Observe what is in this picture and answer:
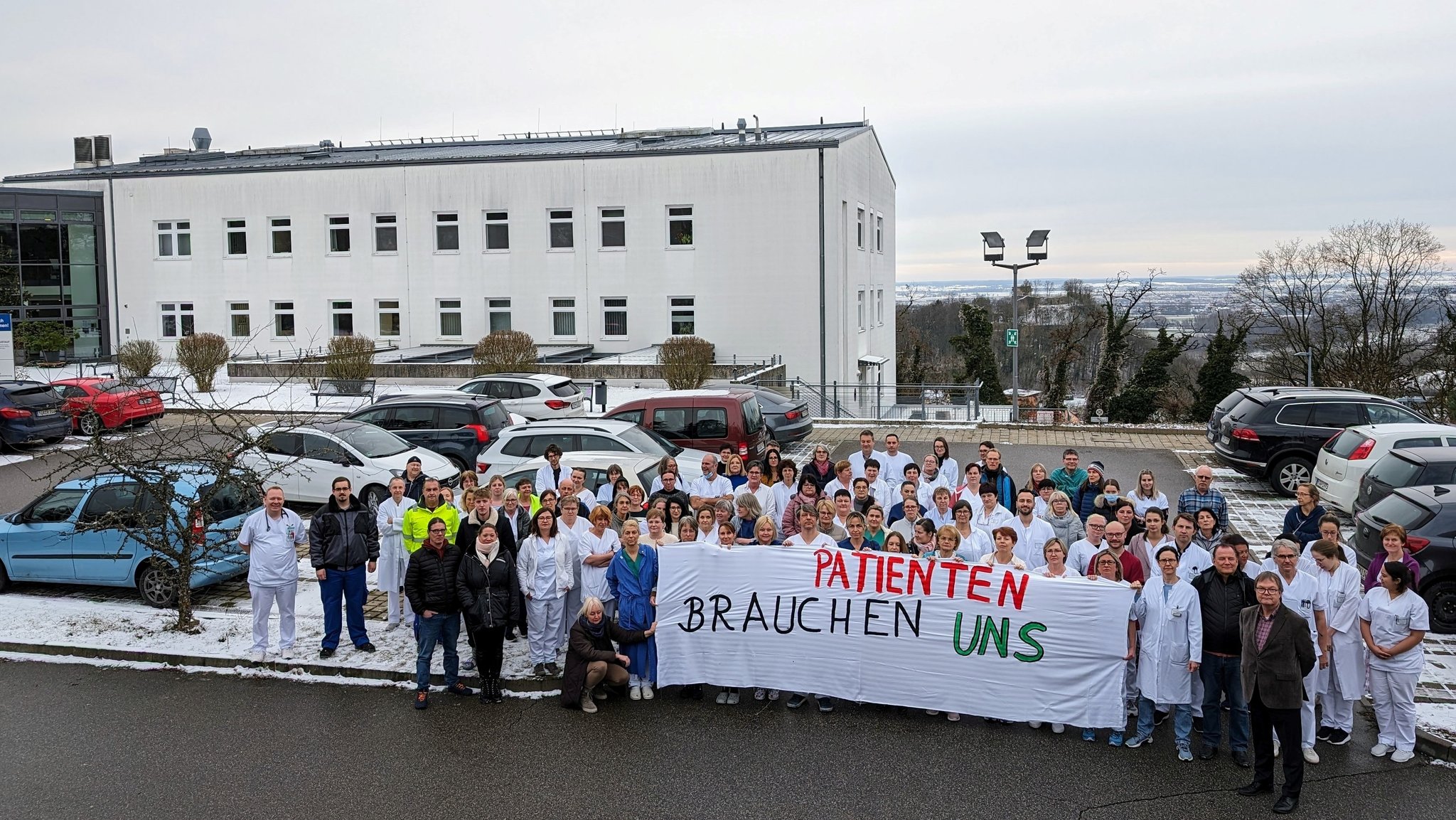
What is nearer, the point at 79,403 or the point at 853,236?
the point at 79,403

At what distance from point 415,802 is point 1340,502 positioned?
13487 millimetres

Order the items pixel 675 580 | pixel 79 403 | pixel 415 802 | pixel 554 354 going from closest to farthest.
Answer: pixel 415 802 < pixel 675 580 < pixel 79 403 < pixel 554 354

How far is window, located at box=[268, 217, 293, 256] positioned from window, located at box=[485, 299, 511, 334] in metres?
8.23

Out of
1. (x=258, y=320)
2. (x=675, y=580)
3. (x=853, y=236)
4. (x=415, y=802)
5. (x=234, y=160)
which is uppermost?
(x=234, y=160)

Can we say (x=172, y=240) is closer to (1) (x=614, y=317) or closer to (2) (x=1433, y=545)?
(1) (x=614, y=317)

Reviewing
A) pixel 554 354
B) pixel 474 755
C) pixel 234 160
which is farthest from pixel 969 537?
pixel 234 160

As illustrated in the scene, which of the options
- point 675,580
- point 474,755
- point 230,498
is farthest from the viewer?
point 230,498

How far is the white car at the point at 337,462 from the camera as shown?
16.9m

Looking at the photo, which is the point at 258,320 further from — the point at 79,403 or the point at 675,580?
the point at 675,580

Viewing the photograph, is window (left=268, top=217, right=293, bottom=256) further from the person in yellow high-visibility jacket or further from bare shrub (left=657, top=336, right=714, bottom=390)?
the person in yellow high-visibility jacket

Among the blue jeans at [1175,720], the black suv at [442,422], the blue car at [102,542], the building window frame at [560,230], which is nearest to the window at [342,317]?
the building window frame at [560,230]

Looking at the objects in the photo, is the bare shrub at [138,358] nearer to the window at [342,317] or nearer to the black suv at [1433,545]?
the window at [342,317]

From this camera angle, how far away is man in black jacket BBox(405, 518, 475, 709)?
30.9ft

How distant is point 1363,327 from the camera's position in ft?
136
